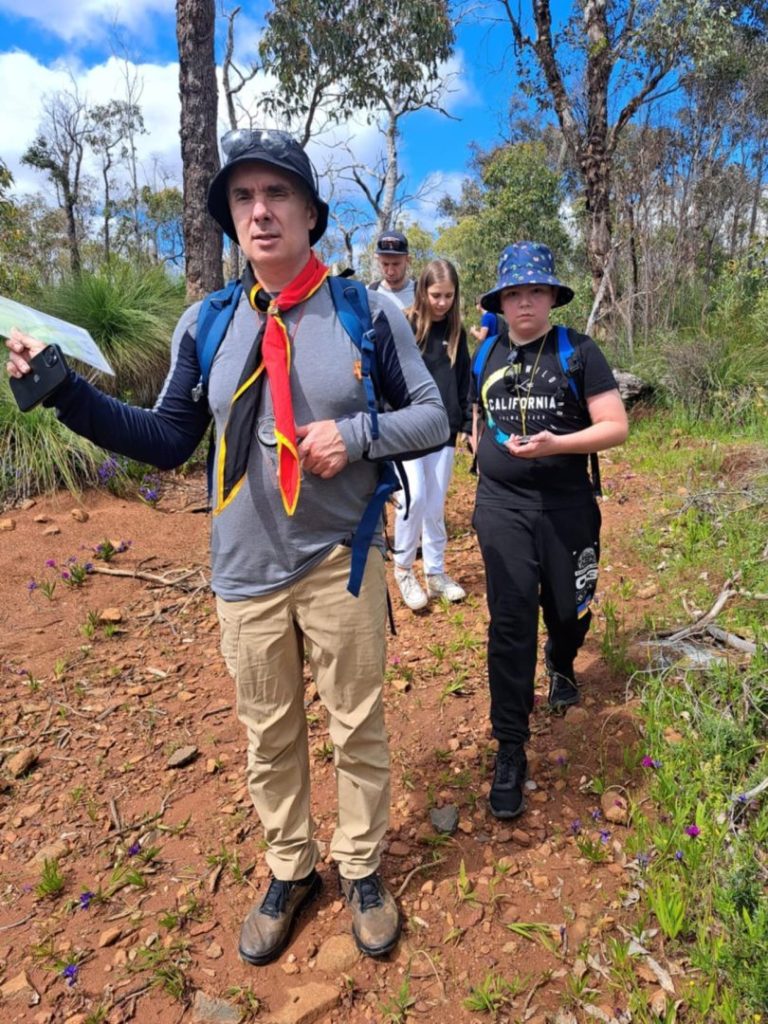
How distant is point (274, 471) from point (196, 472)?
4818 millimetres

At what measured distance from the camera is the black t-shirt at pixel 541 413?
2.34 m

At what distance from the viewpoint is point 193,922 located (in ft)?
6.86

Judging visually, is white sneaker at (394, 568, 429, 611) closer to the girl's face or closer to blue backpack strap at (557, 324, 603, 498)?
the girl's face

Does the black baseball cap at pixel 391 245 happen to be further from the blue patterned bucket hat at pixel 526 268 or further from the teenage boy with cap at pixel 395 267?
the blue patterned bucket hat at pixel 526 268

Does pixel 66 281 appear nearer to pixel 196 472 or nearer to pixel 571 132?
pixel 196 472

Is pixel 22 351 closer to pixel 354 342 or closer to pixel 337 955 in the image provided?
pixel 354 342

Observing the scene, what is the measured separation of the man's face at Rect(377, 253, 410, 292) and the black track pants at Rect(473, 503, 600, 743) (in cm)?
Answer: 232

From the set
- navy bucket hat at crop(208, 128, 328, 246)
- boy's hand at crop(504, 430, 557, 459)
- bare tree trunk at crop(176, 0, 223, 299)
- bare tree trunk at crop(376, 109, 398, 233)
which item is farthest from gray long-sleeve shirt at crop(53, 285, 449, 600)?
bare tree trunk at crop(376, 109, 398, 233)

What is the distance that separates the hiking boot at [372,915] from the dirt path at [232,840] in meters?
0.05

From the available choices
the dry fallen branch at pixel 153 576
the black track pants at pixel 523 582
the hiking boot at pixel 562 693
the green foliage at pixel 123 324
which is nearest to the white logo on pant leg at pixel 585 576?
the black track pants at pixel 523 582

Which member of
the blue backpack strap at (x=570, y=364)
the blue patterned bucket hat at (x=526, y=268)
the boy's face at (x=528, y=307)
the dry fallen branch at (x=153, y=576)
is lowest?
the dry fallen branch at (x=153, y=576)

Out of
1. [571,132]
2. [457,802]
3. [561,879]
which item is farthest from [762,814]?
[571,132]

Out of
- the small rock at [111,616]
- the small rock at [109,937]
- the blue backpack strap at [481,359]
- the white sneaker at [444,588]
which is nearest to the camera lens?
the small rock at [109,937]

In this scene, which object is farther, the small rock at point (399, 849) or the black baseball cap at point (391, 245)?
the black baseball cap at point (391, 245)
